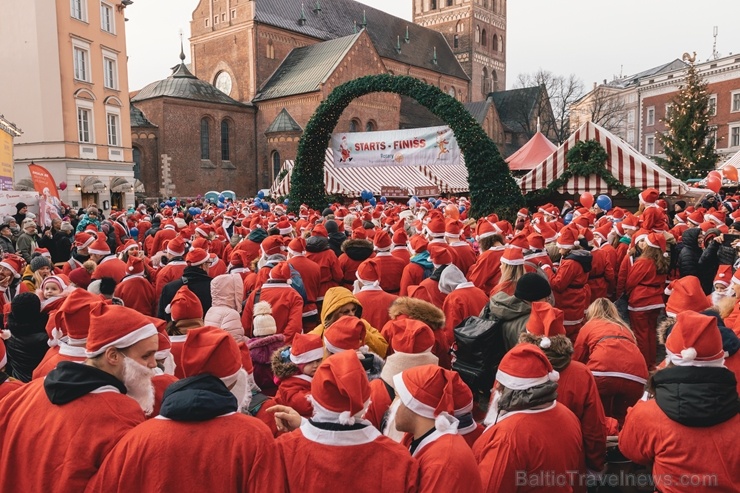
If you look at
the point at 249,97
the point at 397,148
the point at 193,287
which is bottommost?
the point at 193,287

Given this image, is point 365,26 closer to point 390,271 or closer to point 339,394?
point 390,271

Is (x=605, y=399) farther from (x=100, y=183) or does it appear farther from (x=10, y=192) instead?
(x=100, y=183)

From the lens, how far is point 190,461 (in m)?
2.07

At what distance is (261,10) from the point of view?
137 feet

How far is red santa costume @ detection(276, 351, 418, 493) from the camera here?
2088 millimetres

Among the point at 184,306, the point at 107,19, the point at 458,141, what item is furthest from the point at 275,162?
the point at 184,306

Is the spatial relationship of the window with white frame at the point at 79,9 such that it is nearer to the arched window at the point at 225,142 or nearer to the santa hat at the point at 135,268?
the arched window at the point at 225,142

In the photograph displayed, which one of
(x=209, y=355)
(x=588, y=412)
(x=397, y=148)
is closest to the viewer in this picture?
(x=209, y=355)

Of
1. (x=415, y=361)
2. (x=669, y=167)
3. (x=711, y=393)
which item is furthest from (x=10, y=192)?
(x=669, y=167)

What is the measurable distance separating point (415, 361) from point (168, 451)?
1455 mm

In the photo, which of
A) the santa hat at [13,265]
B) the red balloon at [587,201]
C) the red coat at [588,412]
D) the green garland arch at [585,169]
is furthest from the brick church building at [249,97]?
the red coat at [588,412]

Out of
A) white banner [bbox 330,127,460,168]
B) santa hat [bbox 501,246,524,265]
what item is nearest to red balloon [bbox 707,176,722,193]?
white banner [bbox 330,127,460,168]

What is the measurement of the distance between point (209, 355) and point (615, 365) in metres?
2.77

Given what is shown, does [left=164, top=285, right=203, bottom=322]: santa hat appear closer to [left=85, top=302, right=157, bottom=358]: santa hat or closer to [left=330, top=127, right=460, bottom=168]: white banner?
[left=85, top=302, right=157, bottom=358]: santa hat
